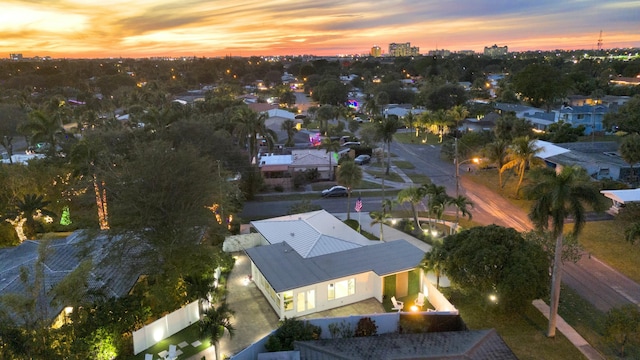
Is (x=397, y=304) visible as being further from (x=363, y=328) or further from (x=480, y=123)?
(x=480, y=123)

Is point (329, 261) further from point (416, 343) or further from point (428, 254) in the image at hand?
point (416, 343)

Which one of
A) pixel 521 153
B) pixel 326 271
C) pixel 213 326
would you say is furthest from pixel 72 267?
pixel 521 153

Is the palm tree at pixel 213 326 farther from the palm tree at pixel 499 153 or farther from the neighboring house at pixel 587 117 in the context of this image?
the neighboring house at pixel 587 117

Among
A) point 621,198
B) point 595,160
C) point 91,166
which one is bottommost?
point 621,198

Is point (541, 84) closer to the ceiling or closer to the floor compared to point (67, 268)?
closer to the ceiling

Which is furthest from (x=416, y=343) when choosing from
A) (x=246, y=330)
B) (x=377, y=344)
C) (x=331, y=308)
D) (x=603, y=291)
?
(x=603, y=291)

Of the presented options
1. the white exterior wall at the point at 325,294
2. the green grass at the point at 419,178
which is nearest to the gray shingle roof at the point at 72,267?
the white exterior wall at the point at 325,294

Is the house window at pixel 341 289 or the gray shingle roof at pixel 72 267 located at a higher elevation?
the gray shingle roof at pixel 72 267
